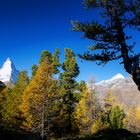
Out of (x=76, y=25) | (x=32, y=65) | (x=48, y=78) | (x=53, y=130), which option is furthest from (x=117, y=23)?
(x=32, y=65)

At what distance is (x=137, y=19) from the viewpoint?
70.0 ft

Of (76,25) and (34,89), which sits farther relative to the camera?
(34,89)

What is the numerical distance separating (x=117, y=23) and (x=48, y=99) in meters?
22.0

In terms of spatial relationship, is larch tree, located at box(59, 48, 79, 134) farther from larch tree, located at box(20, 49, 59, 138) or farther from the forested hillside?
larch tree, located at box(20, 49, 59, 138)

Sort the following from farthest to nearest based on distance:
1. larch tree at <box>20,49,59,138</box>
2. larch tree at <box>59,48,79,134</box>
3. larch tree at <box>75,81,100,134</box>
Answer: larch tree at <box>75,81,100,134</box>
larch tree at <box>59,48,79,134</box>
larch tree at <box>20,49,59,138</box>

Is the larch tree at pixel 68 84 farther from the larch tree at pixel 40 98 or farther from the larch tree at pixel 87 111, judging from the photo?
the larch tree at pixel 40 98

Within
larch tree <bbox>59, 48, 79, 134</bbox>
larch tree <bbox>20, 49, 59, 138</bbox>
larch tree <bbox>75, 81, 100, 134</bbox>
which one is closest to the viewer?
larch tree <bbox>20, 49, 59, 138</bbox>

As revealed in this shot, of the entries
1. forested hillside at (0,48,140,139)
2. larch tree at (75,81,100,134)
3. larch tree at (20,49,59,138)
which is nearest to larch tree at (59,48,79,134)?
forested hillside at (0,48,140,139)

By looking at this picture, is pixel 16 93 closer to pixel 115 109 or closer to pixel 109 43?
pixel 109 43

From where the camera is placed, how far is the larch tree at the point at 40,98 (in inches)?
1619

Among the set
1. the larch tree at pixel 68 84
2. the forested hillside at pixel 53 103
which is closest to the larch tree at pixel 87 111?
the forested hillside at pixel 53 103

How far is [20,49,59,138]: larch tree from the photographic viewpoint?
4112 centimetres

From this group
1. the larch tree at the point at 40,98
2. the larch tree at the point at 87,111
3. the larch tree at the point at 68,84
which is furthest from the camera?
the larch tree at the point at 87,111

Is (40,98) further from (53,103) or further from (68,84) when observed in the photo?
(68,84)
